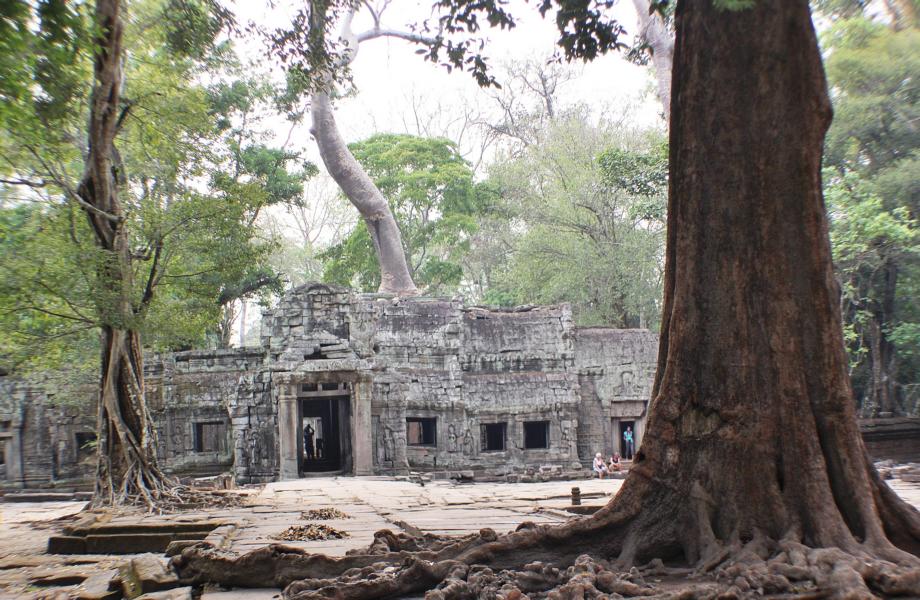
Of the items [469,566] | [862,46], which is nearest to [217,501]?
[469,566]

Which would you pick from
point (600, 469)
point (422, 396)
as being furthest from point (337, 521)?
point (422, 396)

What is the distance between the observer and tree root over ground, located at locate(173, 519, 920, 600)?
4.35 metres

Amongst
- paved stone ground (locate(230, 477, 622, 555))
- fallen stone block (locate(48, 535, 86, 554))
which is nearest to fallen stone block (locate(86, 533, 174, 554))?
fallen stone block (locate(48, 535, 86, 554))

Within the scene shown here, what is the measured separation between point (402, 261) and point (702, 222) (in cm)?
2361

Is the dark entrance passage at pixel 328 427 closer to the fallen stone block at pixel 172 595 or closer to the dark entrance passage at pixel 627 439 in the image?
the dark entrance passage at pixel 627 439

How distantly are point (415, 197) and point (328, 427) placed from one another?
11.2 m

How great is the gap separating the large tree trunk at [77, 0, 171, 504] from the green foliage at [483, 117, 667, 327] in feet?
62.1

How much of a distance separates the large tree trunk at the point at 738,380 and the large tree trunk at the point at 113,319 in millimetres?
7571

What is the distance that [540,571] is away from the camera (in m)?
4.98

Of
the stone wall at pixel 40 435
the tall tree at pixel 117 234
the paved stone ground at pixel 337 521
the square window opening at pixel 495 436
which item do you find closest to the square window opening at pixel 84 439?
the stone wall at pixel 40 435

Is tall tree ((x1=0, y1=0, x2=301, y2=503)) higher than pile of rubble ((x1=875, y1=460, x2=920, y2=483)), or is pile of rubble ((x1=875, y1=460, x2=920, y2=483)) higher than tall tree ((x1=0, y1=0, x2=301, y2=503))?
tall tree ((x1=0, y1=0, x2=301, y2=503))

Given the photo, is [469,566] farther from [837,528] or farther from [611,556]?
[837,528]

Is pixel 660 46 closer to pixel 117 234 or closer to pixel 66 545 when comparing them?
pixel 117 234

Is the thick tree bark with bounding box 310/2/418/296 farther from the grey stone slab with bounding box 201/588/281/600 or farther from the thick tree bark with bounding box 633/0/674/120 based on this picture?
the grey stone slab with bounding box 201/588/281/600
